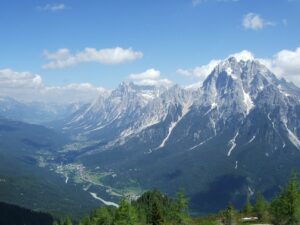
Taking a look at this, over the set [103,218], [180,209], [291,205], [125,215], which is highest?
[180,209]

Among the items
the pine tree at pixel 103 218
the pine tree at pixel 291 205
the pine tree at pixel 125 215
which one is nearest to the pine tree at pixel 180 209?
the pine tree at pixel 103 218

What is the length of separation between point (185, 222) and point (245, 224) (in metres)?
27.4

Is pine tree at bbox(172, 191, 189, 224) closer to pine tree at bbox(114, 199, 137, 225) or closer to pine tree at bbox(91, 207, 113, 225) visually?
pine tree at bbox(91, 207, 113, 225)

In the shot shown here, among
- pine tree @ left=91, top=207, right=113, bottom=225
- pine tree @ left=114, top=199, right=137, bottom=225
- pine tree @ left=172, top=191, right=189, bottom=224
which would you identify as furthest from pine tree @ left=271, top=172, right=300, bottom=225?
pine tree @ left=91, top=207, right=113, bottom=225

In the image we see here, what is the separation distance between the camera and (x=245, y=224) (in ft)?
454

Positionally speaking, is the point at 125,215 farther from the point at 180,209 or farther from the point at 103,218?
the point at 103,218

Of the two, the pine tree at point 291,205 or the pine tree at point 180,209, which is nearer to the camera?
the pine tree at point 291,205

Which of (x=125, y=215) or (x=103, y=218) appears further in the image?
(x=103, y=218)

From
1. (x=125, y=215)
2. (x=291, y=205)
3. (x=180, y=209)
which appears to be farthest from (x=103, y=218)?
(x=291, y=205)

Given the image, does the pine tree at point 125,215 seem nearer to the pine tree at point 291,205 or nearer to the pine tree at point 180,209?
the pine tree at point 180,209

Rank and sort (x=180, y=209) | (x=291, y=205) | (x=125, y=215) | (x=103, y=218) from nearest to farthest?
(x=291, y=205)
(x=125, y=215)
(x=180, y=209)
(x=103, y=218)

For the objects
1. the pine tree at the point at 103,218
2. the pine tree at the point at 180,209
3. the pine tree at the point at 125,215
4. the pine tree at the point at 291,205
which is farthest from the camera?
the pine tree at the point at 103,218

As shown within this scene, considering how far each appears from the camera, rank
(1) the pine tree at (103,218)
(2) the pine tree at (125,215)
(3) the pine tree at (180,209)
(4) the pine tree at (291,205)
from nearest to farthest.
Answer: (4) the pine tree at (291,205), (2) the pine tree at (125,215), (3) the pine tree at (180,209), (1) the pine tree at (103,218)

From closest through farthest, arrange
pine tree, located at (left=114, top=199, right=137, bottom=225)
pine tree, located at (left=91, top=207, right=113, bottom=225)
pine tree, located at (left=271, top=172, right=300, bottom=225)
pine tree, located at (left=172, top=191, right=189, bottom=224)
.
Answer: pine tree, located at (left=271, top=172, right=300, bottom=225) < pine tree, located at (left=114, top=199, right=137, bottom=225) < pine tree, located at (left=172, top=191, right=189, bottom=224) < pine tree, located at (left=91, top=207, right=113, bottom=225)
